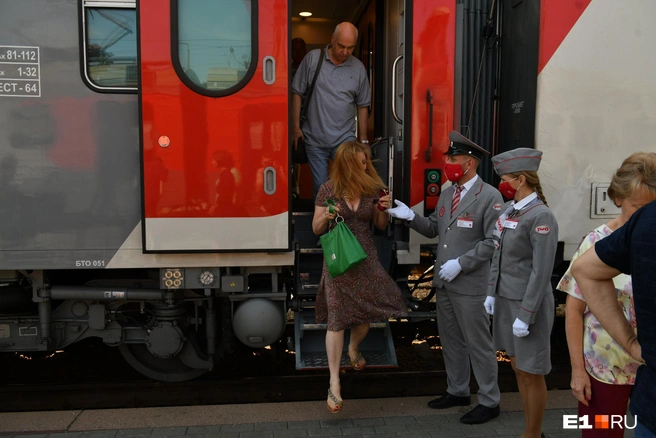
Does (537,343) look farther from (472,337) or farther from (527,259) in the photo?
(472,337)

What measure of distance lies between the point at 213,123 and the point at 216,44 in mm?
541

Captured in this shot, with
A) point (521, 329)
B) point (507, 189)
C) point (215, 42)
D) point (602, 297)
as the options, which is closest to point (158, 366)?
point (215, 42)

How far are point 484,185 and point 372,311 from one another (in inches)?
45.3

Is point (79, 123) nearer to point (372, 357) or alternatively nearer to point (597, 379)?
point (372, 357)

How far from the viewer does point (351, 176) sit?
4094 millimetres

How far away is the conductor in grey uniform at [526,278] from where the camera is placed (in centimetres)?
334

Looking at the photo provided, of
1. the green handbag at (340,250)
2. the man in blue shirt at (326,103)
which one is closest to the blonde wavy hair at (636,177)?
the green handbag at (340,250)

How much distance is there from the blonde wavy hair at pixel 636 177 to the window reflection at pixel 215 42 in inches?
99.4

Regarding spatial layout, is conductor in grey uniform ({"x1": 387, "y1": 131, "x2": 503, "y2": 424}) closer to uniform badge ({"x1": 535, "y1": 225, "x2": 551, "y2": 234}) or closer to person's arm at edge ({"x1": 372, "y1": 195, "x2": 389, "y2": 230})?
person's arm at edge ({"x1": 372, "y1": 195, "x2": 389, "y2": 230})

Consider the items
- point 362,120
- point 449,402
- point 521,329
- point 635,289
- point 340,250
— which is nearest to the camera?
point 635,289

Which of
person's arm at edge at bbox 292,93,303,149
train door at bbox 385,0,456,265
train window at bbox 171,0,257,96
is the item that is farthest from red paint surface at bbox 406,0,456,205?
train window at bbox 171,0,257,96

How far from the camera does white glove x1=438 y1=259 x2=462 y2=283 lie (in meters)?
4.02

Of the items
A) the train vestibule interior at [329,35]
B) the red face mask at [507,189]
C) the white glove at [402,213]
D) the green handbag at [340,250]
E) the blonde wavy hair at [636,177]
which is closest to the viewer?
the blonde wavy hair at [636,177]

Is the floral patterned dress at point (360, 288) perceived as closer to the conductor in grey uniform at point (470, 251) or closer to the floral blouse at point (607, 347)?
the conductor in grey uniform at point (470, 251)
